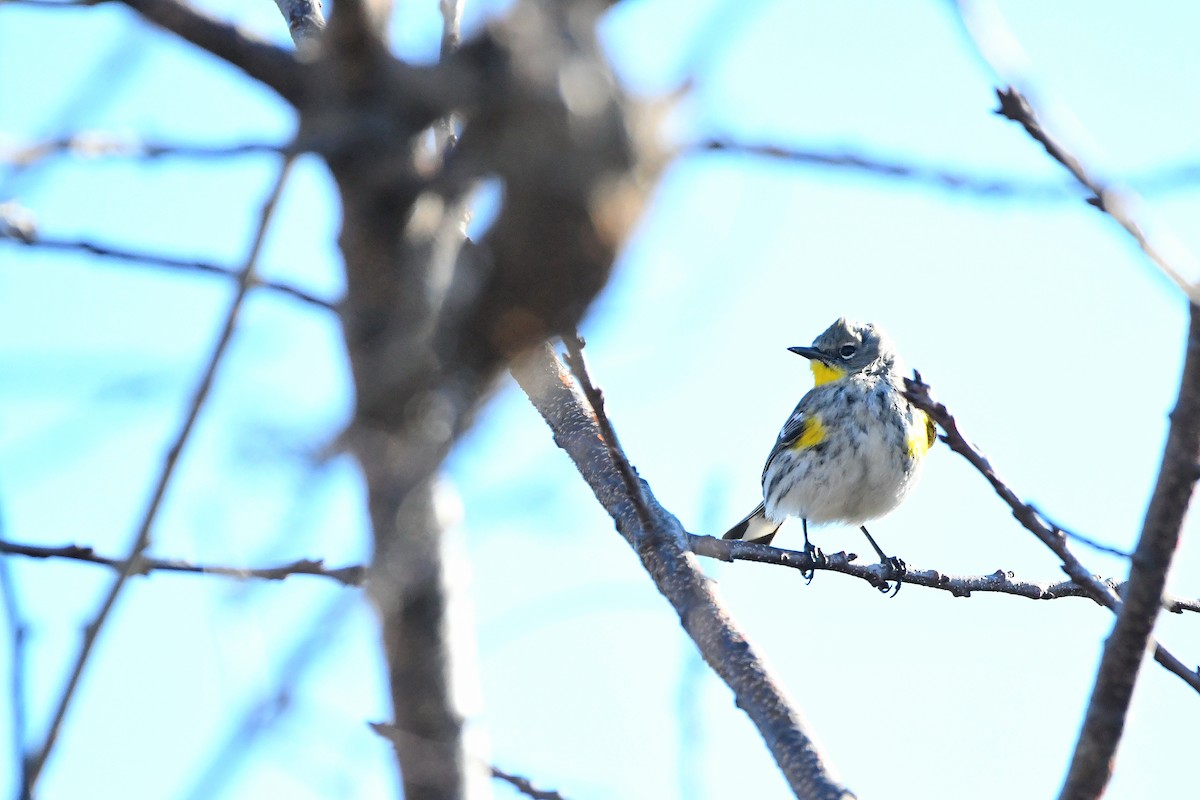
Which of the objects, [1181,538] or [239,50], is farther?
→ [1181,538]

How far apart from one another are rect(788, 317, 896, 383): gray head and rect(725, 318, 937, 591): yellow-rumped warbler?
0.02 meters

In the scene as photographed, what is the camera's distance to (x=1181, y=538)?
9.16ft

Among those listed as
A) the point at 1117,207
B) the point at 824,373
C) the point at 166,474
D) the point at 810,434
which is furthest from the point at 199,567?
the point at 824,373

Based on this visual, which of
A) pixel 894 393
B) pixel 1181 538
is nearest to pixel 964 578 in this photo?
pixel 1181 538

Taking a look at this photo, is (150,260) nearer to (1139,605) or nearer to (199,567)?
(199,567)

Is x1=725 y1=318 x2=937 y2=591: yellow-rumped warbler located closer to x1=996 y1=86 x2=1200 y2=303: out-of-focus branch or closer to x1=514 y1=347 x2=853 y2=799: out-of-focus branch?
x1=514 y1=347 x2=853 y2=799: out-of-focus branch

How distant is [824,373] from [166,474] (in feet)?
30.1

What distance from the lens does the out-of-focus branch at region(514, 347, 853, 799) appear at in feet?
12.6

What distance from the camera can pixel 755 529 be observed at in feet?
35.6

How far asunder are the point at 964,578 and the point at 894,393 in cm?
423

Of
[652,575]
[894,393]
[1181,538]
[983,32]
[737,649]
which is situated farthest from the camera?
[894,393]

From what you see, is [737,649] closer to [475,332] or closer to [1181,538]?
[1181,538]

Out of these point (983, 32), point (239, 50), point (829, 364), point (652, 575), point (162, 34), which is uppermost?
point (829, 364)

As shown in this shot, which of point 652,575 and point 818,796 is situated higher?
point 652,575
